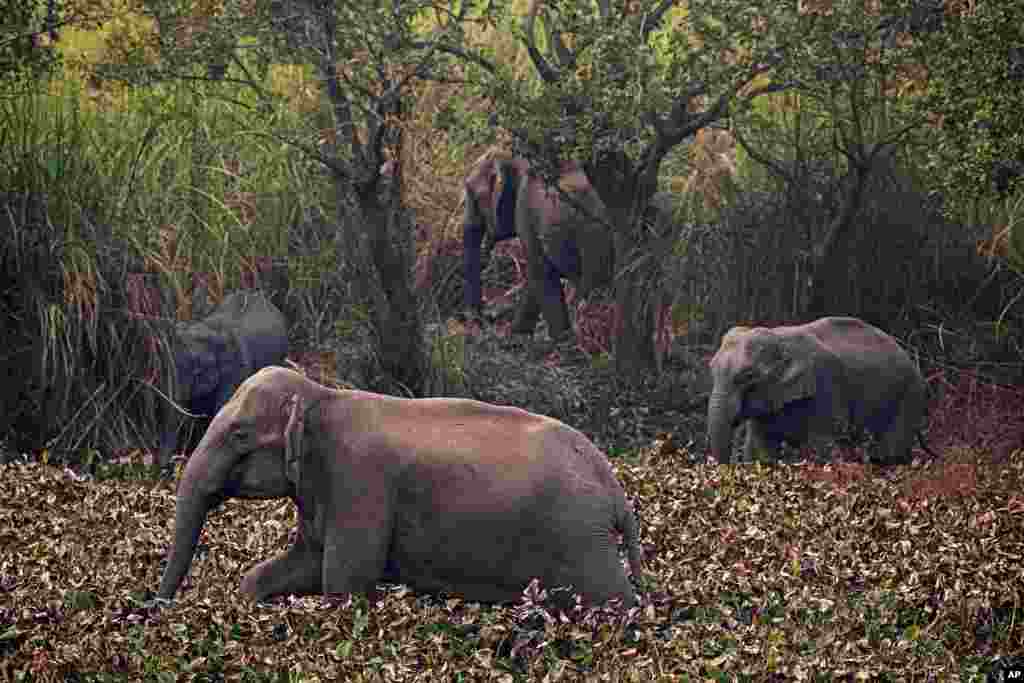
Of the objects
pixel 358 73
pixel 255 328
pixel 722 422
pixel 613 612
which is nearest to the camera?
pixel 613 612

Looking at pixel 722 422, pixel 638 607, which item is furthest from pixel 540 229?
pixel 638 607

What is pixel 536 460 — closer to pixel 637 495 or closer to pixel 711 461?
pixel 637 495

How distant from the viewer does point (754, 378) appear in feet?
38.9

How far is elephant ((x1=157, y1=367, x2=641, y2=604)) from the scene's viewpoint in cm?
724

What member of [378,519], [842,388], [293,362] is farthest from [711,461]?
[378,519]

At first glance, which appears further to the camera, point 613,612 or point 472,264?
point 472,264

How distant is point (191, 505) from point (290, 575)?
0.53 metres

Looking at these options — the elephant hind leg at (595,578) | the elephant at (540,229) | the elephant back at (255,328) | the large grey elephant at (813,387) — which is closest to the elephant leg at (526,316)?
the elephant at (540,229)

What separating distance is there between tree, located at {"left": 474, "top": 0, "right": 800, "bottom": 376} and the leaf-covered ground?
12.6 ft

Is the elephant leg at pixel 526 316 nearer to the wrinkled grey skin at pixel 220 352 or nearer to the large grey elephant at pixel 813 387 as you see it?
the wrinkled grey skin at pixel 220 352

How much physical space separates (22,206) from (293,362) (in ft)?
8.48

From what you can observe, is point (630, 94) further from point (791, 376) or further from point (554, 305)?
point (554, 305)

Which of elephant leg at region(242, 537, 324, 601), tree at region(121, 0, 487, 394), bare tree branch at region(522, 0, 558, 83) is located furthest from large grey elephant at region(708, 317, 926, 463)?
elephant leg at region(242, 537, 324, 601)

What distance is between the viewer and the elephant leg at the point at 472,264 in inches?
648
